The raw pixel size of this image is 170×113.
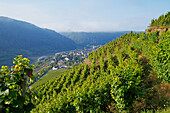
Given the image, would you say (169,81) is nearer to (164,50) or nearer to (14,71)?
(164,50)

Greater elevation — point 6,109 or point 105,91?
point 6,109

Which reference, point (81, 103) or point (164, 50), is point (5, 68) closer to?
point (81, 103)

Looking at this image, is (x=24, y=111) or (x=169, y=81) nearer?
(x=24, y=111)

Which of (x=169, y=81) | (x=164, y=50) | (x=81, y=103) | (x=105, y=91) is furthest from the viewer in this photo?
(x=164, y=50)

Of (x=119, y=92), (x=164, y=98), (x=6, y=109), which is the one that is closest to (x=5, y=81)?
(x=6, y=109)

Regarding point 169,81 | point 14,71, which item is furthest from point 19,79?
A: point 169,81

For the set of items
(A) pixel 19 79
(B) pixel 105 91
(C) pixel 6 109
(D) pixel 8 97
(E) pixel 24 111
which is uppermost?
(A) pixel 19 79

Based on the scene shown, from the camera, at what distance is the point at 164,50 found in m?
8.82

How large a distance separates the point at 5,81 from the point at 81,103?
406 centimetres

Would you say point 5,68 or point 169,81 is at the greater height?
point 5,68

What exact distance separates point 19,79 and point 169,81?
401 inches

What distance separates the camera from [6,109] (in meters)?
2.94

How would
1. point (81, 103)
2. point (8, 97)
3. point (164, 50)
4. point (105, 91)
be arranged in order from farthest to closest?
point (164, 50)
point (105, 91)
point (81, 103)
point (8, 97)

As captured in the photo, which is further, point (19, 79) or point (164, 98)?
point (164, 98)
